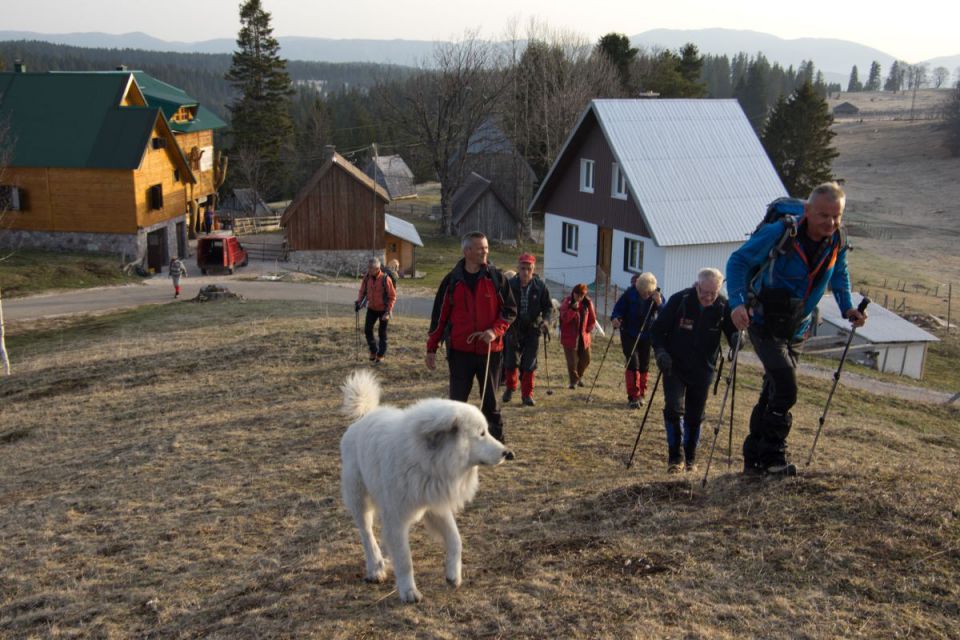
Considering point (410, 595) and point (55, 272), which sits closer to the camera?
point (410, 595)

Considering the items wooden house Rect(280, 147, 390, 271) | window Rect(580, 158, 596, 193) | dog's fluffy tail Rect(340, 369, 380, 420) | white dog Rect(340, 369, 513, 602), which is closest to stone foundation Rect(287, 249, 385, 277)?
wooden house Rect(280, 147, 390, 271)

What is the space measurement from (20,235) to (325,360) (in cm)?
3064

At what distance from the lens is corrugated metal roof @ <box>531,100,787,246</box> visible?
28.7m

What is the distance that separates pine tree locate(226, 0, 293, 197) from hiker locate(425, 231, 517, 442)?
174 ft

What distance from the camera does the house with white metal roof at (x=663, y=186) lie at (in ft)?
94.1

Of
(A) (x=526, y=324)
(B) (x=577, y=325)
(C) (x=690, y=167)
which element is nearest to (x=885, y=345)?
(C) (x=690, y=167)

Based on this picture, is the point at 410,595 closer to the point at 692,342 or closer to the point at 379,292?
the point at 692,342

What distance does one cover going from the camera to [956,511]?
18.1ft

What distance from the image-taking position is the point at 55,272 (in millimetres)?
32656

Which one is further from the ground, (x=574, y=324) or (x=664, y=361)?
(x=664, y=361)

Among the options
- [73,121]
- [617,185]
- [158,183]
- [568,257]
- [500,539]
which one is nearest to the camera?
[500,539]

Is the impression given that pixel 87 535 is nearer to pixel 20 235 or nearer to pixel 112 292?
pixel 112 292

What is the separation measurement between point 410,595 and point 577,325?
8070 millimetres

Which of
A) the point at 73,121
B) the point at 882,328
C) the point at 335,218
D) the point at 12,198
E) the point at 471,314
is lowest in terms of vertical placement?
the point at 882,328
